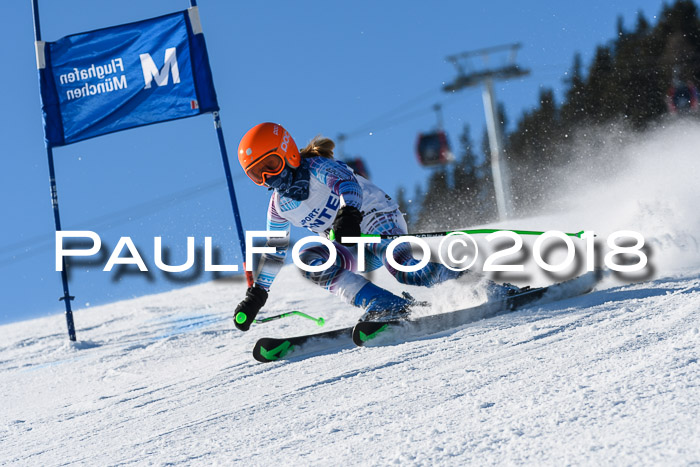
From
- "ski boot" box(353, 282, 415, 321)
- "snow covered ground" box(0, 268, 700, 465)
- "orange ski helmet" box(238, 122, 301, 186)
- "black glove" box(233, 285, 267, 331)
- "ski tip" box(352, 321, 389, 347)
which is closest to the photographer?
"snow covered ground" box(0, 268, 700, 465)

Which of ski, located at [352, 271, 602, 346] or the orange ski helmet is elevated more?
the orange ski helmet

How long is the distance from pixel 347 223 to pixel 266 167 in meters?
0.60

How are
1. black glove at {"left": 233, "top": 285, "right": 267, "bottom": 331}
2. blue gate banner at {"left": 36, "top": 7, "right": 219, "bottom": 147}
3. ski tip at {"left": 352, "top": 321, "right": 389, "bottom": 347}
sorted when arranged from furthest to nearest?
blue gate banner at {"left": 36, "top": 7, "right": 219, "bottom": 147}
black glove at {"left": 233, "top": 285, "right": 267, "bottom": 331}
ski tip at {"left": 352, "top": 321, "right": 389, "bottom": 347}

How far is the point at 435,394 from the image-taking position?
2406 mm

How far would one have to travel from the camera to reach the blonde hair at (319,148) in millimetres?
4148

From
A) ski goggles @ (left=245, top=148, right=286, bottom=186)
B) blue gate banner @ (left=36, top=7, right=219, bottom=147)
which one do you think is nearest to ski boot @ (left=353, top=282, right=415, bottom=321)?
ski goggles @ (left=245, top=148, right=286, bottom=186)

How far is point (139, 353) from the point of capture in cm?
539

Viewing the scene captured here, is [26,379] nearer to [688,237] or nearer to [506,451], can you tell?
[506,451]

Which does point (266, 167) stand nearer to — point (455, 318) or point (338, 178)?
point (338, 178)

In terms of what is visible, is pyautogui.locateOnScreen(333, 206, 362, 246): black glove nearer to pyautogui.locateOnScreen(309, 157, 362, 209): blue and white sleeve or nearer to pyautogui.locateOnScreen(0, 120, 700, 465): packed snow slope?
pyautogui.locateOnScreen(309, 157, 362, 209): blue and white sleeve

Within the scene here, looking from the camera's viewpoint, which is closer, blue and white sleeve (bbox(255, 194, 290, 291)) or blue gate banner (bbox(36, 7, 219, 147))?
blue and white sleeve (bbox(255, 194, 290, 291))

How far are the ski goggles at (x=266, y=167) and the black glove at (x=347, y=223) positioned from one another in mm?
479

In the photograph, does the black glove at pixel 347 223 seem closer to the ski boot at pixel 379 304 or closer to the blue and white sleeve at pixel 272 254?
the ski boot at pixel 379 304

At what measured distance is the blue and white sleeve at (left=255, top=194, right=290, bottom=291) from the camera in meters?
4.25
